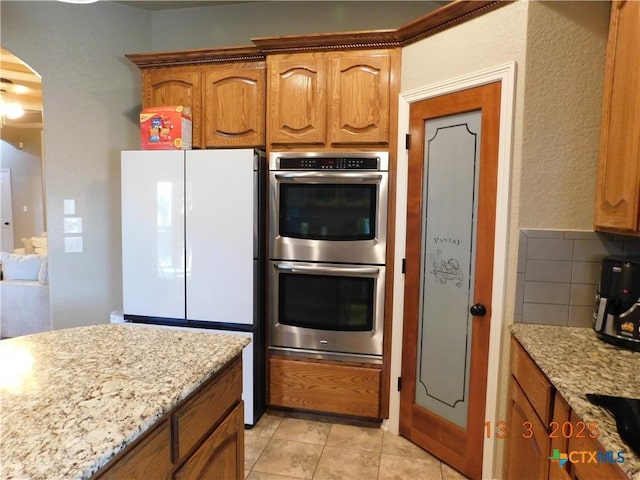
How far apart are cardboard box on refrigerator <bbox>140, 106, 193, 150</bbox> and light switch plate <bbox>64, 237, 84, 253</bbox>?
1.02 m

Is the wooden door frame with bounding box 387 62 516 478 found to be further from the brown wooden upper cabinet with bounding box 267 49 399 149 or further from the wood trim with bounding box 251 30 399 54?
the wood trim with bounding box 251 30 399 54

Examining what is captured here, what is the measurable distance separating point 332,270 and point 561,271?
Answer: 1.17m

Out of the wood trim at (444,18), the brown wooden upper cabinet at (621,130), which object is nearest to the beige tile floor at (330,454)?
the brown wooden upper cabinet at (621,130)

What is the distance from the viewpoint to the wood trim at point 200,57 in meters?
2.45

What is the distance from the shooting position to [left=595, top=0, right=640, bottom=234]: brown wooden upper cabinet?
135cm

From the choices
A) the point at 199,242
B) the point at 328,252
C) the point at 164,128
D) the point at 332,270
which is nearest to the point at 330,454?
the point at 332,270

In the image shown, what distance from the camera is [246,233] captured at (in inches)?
89.6

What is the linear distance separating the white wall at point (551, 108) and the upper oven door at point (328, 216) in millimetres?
740

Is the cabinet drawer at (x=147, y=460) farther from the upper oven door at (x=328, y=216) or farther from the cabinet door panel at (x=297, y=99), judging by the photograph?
the cabinet door panel at (x=297, y=99)

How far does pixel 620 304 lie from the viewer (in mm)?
1444

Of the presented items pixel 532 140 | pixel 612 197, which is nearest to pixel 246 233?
pixel 532 140

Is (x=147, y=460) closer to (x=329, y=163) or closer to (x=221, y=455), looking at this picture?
(x=221, y=455)

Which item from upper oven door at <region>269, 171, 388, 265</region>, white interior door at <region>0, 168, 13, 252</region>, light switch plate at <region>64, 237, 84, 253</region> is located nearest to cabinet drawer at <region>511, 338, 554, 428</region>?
upper oven door at <region>269, 171, 388, 265</region>

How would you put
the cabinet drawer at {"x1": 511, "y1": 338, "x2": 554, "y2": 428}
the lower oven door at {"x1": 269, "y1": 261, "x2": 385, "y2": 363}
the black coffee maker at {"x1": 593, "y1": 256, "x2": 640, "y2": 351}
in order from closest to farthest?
the cabinet drawer at {"x1": 511, "y1": 338, "x2": 554, "y2": 428} < the black coffee maker at {"x1": 593, "y1": 256, "x2": 640, "y2": 351} < the lower oven door at {"x1": 269, "y1": 261, "x2": 385, "y2": 363}
